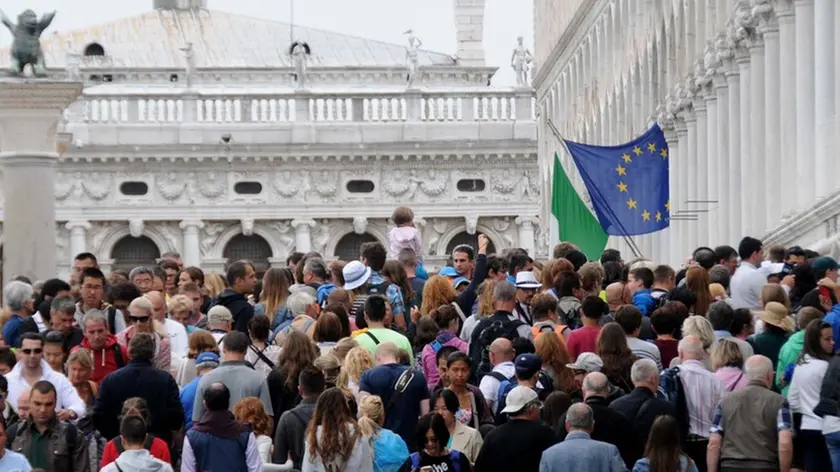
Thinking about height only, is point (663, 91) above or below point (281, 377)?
above

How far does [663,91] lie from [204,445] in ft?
83.1

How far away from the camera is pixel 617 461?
1416cm

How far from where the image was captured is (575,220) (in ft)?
118

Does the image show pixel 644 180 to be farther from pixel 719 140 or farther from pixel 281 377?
pixel 281 377

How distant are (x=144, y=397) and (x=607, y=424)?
2958mm

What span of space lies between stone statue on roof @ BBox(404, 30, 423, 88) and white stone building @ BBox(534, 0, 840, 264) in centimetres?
1781

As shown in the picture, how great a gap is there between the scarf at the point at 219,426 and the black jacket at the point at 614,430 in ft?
6.31

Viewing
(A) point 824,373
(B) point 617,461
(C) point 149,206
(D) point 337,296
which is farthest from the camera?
(C) point 149,206

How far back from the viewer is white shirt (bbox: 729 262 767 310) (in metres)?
19.6

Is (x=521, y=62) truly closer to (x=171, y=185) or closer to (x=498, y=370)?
(x=171, y=185)

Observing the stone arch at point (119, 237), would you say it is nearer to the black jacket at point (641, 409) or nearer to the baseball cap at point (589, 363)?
the baseball cap at point (589, 363)

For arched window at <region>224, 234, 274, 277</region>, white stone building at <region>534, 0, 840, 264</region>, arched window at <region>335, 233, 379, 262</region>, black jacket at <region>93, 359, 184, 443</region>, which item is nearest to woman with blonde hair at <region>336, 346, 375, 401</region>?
black jacket at <region>93, 359, 184, 443</region>

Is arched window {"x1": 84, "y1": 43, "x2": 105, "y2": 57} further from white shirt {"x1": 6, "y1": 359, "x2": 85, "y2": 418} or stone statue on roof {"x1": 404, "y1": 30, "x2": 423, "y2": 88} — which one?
white shirt {"x1": 6, "y1": 359, "x2": 85, "y2": 418}

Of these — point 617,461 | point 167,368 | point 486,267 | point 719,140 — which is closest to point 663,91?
point 719,140
